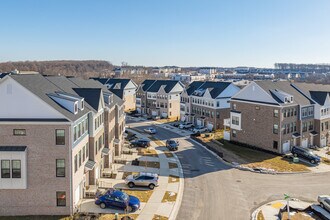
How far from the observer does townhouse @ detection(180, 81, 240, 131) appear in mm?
71938

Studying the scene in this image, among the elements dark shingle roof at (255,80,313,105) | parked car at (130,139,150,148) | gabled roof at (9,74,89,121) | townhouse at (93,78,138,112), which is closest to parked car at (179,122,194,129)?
parked car at (130,139,150,148)

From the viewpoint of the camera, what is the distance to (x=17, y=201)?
2825cm

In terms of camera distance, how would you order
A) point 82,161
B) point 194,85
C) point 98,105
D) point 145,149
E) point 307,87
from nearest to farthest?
point 82,161
point 98,105
point 145,149
point 307,87
point 194,85

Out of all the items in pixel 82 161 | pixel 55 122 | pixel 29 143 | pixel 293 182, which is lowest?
pixel 293 182

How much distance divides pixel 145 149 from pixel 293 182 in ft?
78.4

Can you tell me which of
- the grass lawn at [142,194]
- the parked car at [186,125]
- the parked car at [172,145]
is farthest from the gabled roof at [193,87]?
the grass lawn at [142,194]

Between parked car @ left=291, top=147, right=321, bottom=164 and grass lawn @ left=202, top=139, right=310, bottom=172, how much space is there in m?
2.32

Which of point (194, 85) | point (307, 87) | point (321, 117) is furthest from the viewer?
point (194, 85)

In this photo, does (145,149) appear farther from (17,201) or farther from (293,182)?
(17,201)

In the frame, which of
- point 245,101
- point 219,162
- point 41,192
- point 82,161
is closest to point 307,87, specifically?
point 245,101

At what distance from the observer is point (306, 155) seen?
48.8 meters

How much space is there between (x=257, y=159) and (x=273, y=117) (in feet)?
26.7

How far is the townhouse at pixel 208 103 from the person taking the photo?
71938 mm

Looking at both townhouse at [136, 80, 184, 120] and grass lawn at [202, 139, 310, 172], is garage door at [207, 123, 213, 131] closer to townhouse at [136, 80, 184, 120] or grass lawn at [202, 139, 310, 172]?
grass lawn at [202, 139, 310, 172]
